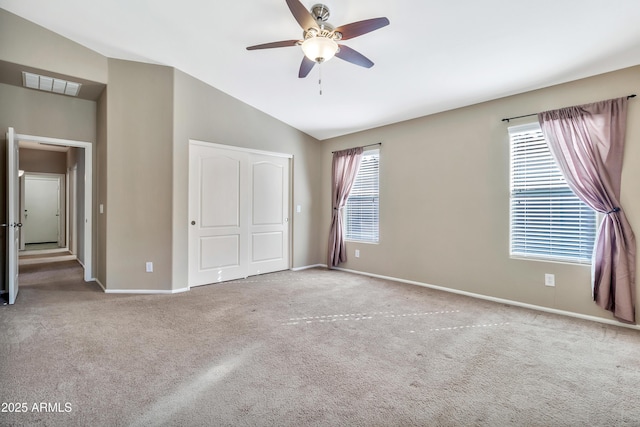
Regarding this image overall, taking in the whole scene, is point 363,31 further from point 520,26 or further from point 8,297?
point 8,297

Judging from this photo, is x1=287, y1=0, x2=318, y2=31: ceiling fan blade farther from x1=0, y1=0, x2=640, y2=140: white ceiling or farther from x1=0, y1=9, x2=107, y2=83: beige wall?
x1=0, y1=9, x2=107, y2=83: beige wall

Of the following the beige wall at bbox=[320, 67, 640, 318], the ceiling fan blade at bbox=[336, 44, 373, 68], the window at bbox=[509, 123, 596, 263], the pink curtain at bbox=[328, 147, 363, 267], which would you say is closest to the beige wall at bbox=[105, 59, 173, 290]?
the ceiling fan blade at bbox=[336, 44, 373, 68]

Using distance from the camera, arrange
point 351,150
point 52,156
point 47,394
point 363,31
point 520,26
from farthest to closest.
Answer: point 52,156, point 351,150, point 520,26, point 363,31, point 47,394

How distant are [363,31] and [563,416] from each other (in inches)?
107

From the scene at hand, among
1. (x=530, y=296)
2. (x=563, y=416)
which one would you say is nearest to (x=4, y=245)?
(x=563, y=416)

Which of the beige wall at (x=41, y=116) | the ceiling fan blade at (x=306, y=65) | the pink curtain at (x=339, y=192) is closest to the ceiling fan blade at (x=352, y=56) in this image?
the ceiling fan blade at (x=306, y=65)

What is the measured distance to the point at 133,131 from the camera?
13.3 ft

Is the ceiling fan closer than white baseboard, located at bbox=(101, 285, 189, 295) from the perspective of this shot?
Yes

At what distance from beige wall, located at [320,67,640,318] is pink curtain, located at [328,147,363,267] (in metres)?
0.44

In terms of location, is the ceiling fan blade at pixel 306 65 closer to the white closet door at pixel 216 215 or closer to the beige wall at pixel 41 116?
the white closet door at pixel 216 215

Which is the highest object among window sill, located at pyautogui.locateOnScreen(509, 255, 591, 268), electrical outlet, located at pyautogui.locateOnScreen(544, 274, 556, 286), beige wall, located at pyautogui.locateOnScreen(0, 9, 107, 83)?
beige wall, located at pyautogui.locateOnScreen(0, 9, 107, 83)

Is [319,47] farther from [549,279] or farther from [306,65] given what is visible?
[549,279]

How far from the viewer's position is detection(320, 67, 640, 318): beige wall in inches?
125

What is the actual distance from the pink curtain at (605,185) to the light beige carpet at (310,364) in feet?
1.27
